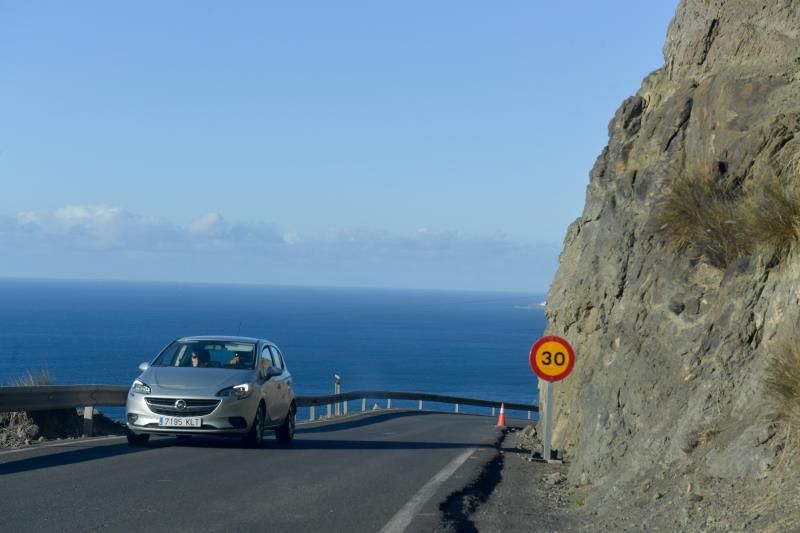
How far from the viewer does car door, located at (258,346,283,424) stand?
15.3 metres

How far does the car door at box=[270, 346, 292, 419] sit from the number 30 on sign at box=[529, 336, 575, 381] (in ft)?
15.8

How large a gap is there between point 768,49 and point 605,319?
4.16m

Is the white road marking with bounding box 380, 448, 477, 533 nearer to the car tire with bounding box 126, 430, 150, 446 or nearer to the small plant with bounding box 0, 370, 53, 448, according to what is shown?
the car tire with bounding box 126, 430, 150, 446

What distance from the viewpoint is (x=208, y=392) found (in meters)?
14.1

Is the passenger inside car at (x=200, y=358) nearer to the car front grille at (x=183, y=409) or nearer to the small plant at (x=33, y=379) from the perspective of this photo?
the car front grille at (x=183, y=409)

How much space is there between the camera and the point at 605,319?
46.9 ft

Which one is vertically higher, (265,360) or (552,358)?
(552,358)

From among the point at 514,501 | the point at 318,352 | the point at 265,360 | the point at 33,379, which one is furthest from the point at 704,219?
the point at 318,352

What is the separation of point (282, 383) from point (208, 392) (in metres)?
2.39

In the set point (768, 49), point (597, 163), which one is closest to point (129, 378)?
point (597, 163)

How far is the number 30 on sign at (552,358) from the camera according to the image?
1290cm

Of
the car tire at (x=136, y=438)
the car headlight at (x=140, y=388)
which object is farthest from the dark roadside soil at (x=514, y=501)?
the car tire at (x=136, y=438)

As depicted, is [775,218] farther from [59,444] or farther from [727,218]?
[59,444]

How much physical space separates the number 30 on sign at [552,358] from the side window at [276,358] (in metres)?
5.38
